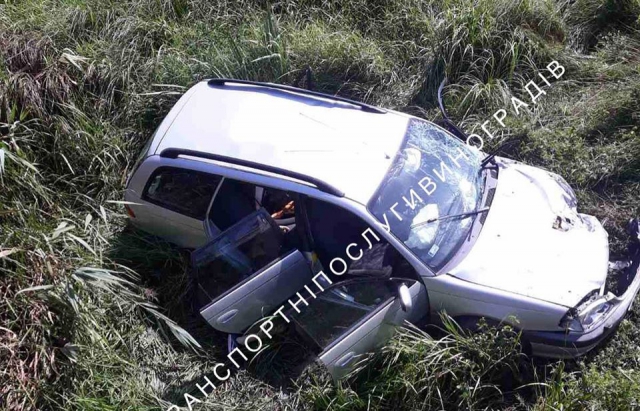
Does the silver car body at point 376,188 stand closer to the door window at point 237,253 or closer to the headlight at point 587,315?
the headlight at point 587,315

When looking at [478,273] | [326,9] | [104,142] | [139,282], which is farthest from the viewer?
[326,9]

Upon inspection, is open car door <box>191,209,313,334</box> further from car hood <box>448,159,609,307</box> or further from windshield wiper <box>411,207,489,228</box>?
car hood <box>448,159,609,307</box>

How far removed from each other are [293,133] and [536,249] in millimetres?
1943

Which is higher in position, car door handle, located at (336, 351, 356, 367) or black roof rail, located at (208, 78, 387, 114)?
black roof rail, located at (208, 78, 387, 114)

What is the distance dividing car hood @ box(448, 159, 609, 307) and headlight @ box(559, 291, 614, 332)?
0.05 m

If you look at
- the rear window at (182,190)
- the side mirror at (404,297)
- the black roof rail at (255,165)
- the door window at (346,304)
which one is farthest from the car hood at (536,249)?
the rear window at (182,190)

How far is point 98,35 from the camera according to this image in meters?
6.89

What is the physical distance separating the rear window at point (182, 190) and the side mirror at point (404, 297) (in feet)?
5.25

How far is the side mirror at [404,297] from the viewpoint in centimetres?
393

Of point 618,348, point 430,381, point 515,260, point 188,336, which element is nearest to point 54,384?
point 188,336

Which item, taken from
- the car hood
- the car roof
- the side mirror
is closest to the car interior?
the side mirror

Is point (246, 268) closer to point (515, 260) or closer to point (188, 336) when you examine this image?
point (188, 336)

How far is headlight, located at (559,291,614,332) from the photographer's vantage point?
159 inches

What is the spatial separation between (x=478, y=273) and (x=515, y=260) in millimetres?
296
